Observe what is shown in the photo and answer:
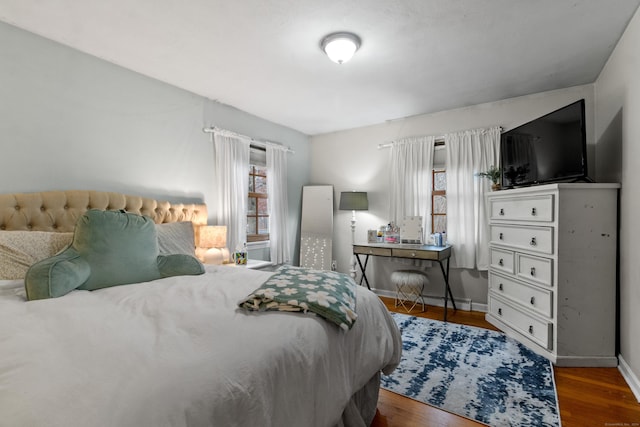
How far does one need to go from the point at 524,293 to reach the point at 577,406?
1.00 meters

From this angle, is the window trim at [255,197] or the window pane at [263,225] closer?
the window trim at [255,197]

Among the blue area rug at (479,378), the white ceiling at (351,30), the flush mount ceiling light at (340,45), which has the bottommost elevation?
the blue area rug at (479,378)

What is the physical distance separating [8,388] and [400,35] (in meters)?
2.61

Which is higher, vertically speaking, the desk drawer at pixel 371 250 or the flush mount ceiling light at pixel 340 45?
the flush mount ceiling light at pixel 340 45

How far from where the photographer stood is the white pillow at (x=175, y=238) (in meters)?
2.41

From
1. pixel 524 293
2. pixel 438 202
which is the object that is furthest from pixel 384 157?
pixel 524 293

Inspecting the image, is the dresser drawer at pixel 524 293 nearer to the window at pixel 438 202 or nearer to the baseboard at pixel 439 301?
the baseboard at pixel 439 301

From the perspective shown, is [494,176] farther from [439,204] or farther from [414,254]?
[414,254]

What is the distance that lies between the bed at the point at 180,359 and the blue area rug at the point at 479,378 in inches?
20.6

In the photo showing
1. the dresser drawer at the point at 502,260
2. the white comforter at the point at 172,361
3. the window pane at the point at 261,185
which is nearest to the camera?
the white comforter at the point at 172,361

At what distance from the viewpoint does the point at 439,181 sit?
13.3ft

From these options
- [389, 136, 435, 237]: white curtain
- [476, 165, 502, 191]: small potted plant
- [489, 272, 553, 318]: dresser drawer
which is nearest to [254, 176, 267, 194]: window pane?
[389, 136, 435, 237]: white curtain

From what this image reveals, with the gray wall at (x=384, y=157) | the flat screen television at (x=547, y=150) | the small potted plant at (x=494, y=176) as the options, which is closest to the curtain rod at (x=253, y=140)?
the gray wall at (x=384, y=157)

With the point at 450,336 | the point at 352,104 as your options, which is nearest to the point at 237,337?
the point at 450,336
